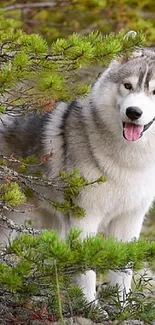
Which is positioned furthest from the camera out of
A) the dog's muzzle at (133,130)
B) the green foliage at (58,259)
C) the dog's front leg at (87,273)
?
the dog's front leg at (87,273)

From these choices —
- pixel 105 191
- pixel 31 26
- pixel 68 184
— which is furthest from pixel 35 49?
pixel 31 26

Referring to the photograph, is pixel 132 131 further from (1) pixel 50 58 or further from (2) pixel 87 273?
(2) pixel 87 273

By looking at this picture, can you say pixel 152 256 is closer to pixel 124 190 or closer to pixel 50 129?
pixel 124 190

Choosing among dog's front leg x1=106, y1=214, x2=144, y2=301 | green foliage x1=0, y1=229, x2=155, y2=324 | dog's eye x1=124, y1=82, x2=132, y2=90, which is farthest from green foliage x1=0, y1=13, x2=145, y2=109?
dog's front leg x1=106, y1=214, x2=144, y2=301

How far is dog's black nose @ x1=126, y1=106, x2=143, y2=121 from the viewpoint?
205 inches

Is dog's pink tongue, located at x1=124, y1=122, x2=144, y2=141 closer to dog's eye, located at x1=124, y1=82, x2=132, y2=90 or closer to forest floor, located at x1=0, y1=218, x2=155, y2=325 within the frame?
dog's eye, located at x1=124, y1=82, x2=132, y2=90

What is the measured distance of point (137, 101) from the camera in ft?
17.3

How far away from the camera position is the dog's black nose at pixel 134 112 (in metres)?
5.20

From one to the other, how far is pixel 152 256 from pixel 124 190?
1.73 meters

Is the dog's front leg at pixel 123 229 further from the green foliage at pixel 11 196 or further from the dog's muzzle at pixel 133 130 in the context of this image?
the green foliage at pixel 11 196

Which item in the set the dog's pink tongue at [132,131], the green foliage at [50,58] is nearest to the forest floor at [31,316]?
the green foliage at [50,58]

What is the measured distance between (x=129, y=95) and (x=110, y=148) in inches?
22.0

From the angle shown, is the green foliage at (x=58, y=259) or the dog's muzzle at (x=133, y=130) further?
the dog's muzzle at (x=133, y=130)

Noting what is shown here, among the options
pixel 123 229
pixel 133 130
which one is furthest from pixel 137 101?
pixel 123 229
